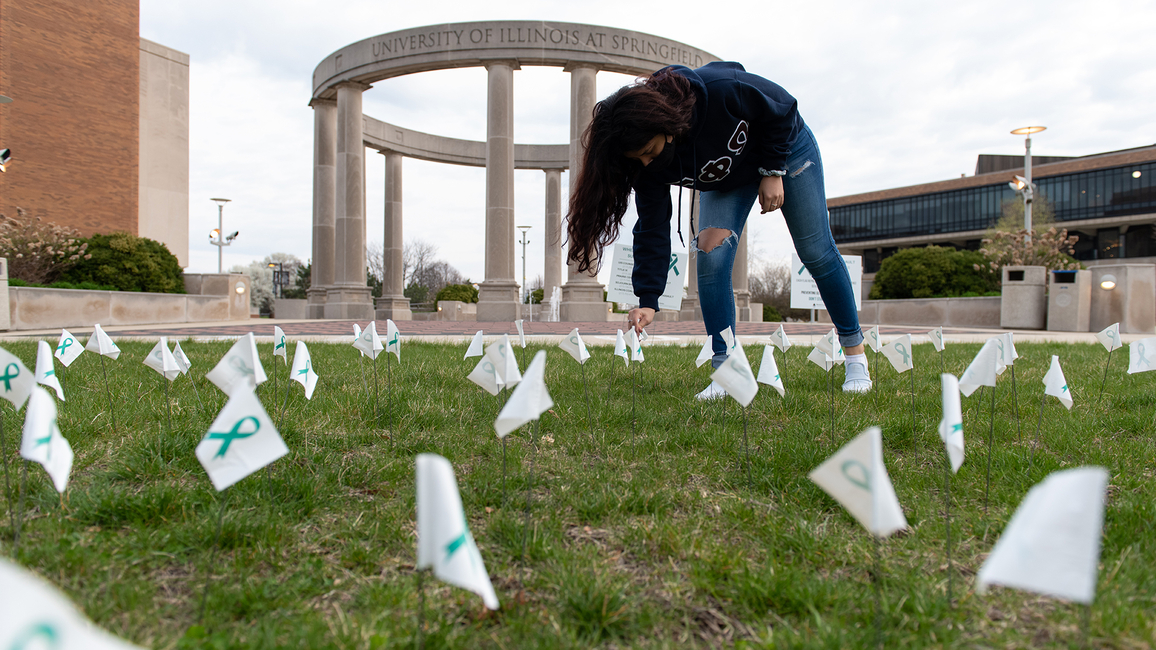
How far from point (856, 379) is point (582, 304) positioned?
1250 centimetres

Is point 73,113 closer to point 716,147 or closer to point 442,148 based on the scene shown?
point 442,148

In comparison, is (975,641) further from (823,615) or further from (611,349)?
(611,349)


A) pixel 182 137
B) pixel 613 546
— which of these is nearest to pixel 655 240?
pixel 613 546

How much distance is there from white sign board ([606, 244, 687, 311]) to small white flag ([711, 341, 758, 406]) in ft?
10.8

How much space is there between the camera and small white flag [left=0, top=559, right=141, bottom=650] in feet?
1.64

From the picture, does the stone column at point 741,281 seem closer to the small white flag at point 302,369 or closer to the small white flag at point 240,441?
the small white flag at point 302,369

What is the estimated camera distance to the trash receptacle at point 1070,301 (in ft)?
40.7

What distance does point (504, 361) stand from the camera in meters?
1.97

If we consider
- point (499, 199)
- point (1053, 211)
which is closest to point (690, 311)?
point (499, 199)

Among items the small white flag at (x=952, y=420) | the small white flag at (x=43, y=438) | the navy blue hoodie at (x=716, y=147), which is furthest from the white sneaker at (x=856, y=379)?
the small white flag at (x=43, y=438)

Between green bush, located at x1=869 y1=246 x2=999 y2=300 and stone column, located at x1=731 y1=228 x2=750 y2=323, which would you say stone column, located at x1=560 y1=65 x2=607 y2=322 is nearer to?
stone column, located at x1=731 y1=228 x2=750 y2=323

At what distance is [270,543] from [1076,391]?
4.12 metres

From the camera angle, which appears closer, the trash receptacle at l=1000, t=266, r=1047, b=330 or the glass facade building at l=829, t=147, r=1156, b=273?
the trash receptacle at l=1000, t=266, r=1047, b=330

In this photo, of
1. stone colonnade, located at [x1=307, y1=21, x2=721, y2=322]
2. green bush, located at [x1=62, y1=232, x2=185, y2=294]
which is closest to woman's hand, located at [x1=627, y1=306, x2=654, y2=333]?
stone colonnade, located at [x1=307, y1=21, x2=721, y2=322]
